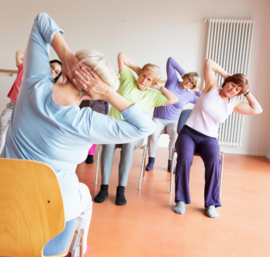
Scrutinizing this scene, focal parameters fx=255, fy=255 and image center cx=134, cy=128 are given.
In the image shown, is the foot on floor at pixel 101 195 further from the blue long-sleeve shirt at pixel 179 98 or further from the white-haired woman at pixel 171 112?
the blue long-sleeve shirt at pixel 179 98

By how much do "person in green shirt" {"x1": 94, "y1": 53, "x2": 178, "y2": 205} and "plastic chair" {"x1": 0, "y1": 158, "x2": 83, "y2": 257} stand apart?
1298 mm

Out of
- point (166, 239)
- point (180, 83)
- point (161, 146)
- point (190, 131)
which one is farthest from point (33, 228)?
point (161, 146)

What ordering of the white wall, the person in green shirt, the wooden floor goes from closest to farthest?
the wooden floor, the person in green shirt, the white wall

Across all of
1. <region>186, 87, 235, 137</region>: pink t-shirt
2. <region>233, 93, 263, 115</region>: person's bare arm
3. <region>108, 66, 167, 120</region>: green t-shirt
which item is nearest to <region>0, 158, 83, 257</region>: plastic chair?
<region>108, 66, 167, 120</region>: green t-shirt

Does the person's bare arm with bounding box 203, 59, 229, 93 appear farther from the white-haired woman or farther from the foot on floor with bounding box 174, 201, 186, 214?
the foot on floor with bounding box 174, 201, 186, 214

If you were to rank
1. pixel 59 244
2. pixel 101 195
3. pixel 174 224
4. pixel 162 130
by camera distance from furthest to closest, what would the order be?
pixel 162 130, pixel 101 195, pixel 174 224, pixel 59 244

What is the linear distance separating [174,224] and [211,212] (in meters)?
0.36

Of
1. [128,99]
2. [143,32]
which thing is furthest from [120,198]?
[143,32]

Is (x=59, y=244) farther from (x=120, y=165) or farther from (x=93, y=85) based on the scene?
(x=120, y=165)

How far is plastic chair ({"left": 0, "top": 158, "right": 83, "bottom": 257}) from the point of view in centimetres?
75

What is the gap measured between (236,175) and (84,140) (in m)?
2.73

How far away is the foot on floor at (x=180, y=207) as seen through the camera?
2.02 m

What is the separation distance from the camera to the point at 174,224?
1842mm

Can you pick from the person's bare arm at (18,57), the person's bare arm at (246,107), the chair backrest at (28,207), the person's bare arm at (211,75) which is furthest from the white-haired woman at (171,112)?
the chair backrest at (28,207)
